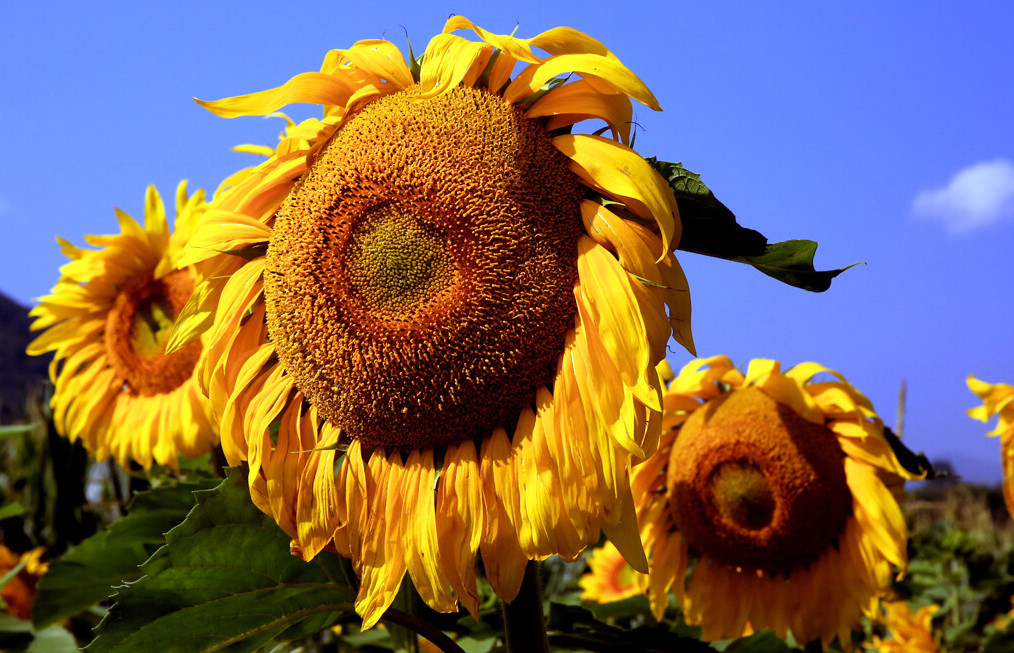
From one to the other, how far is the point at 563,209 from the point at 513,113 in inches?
7.5

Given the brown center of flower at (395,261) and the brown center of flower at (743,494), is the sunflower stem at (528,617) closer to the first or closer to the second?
the brown center of flower at (395,261)

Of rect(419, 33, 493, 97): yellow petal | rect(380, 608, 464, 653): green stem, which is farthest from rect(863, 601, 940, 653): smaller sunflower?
rect(419, 33, 493, 97): yellow petal

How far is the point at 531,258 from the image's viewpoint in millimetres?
1461

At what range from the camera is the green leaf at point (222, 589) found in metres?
1.61

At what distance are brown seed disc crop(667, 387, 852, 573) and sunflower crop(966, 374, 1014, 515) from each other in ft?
4.38

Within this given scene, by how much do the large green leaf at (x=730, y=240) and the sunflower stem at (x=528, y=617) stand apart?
2.15ft

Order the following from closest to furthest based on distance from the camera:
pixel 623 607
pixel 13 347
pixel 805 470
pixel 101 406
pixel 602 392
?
1. pixel 602 392
2. pixel 805 470
3. pixel 623 607
4. pixel 101 406
5. pixel 13 347

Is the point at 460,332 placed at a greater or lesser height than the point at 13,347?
lesser

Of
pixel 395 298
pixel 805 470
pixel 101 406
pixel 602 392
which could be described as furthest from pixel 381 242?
pixel 101 406

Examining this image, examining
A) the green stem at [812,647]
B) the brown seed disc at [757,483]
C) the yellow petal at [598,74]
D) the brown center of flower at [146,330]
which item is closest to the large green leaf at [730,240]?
the yellow petal at [598,74]

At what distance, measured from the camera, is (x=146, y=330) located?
13.7ft

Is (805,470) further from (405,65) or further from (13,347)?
(13,347)

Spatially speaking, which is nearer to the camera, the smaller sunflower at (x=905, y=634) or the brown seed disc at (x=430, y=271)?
the brown seed disc at (x=430, y=271)

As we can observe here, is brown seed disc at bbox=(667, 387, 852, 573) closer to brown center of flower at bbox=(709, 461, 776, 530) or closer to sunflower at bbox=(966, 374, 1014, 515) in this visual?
brown center of flower at bbox=(709, 461, 776, 530)
